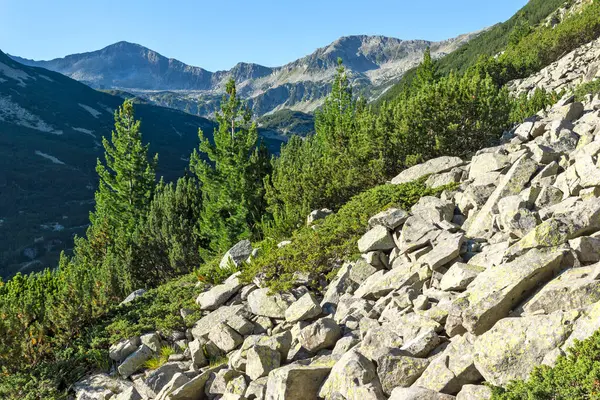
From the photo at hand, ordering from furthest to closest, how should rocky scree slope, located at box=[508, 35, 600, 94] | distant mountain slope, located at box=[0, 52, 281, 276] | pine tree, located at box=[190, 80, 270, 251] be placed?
distant mountain slope, located at box=[0, 52, 281, 276]
rocky scree slope, located at box=[508, 35, 600, 94]
pine tree, located at box=[190, 80, 270, 251]

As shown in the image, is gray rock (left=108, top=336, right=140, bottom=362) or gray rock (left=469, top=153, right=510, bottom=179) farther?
gray rock (left=469, top=153, right=510, bottom=179)

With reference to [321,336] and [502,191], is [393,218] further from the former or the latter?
[321,336]

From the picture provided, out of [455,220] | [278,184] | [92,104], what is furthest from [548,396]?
[92,104]

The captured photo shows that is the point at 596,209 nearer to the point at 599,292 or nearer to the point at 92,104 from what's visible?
the point at 599,292

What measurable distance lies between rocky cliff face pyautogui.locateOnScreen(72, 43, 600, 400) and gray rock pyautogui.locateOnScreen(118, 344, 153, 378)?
0.09 feet

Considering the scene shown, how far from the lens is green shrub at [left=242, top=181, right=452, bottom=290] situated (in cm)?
1007

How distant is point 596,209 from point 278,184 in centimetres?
1254

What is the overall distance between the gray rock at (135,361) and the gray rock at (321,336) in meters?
4.03

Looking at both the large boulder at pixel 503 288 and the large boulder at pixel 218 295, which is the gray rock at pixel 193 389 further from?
the large boulder at pixel 503 288

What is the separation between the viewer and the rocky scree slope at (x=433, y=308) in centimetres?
468

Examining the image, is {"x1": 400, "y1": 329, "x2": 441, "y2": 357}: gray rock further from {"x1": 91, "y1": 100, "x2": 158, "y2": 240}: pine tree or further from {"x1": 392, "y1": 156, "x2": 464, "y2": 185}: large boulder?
→ {"x1": 91, "y1": 100, "x2": 158, "y2": 240}: pine tree

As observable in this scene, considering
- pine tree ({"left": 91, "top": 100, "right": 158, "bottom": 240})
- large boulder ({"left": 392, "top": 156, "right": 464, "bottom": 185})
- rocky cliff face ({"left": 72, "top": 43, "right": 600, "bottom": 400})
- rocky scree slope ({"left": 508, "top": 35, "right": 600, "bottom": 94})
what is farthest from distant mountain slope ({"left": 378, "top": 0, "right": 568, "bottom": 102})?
rocky cliff face ({"left": 72, "top": 43, "right": 600, "bottom": 400})

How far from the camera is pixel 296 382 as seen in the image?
5.66 m

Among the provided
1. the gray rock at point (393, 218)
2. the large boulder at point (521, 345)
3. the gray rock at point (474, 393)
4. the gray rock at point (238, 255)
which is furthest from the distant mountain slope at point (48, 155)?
the large boulder at point (521, 345)
